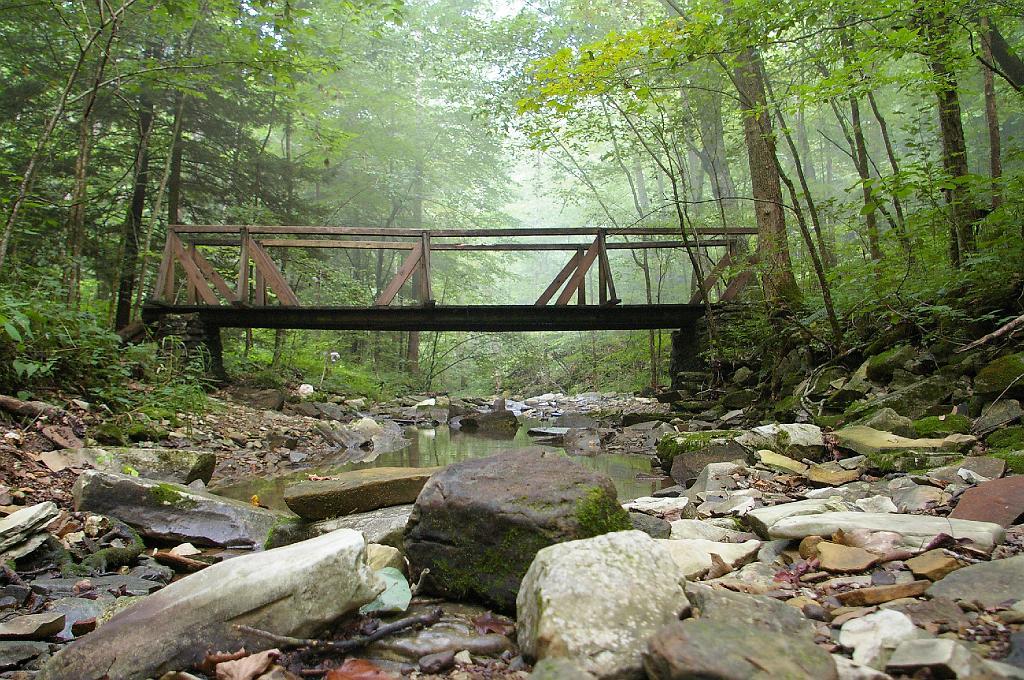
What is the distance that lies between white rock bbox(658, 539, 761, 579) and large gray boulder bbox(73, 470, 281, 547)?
2431 mm

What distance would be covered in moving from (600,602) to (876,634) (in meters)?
0.68

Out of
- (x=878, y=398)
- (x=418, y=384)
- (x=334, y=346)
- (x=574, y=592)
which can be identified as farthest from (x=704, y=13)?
(x=418, y=384)

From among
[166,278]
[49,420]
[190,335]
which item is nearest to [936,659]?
[49,420]

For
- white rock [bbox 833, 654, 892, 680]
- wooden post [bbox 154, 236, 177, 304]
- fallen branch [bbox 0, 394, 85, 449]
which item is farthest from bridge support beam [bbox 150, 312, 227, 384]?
white rock [bbox 833, 654, 892, 680]

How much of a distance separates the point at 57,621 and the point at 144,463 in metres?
2.87

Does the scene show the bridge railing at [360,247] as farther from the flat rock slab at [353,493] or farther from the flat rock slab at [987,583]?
the flat rock slab at [987,583]

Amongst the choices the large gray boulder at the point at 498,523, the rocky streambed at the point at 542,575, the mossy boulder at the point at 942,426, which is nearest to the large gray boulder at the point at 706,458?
the rocky streambed at the point at 542,575

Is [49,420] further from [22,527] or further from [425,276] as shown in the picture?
[425,276]

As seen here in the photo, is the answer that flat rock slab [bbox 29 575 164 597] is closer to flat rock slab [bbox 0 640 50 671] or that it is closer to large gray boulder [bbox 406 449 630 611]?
flat rock slab [bbox 0 640 50 671]

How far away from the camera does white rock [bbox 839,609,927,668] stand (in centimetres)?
145

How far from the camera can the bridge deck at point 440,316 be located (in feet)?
32.1

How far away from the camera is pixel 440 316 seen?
10195mm

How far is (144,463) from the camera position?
4750mm

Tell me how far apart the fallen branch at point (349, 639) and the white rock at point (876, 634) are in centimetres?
134
